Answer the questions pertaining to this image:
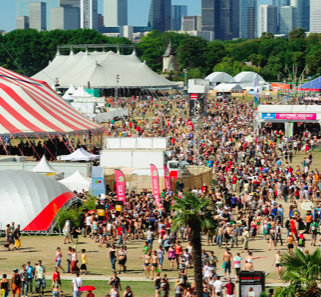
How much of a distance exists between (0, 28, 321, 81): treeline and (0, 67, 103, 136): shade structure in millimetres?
72429

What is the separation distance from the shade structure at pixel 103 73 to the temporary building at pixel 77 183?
47041 millimetres

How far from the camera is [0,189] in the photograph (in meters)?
24.4

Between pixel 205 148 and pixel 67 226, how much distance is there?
1893 cm

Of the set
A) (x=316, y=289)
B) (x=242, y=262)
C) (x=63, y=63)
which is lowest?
(x=242, y=262)

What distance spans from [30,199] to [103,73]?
55.4m

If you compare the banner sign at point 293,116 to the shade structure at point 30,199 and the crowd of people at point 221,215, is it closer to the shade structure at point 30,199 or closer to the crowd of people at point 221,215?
the crowd of people at point 221,215

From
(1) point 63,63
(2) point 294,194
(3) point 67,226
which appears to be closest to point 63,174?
(3) point 67,226

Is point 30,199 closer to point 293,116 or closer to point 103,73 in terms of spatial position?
point 293,116

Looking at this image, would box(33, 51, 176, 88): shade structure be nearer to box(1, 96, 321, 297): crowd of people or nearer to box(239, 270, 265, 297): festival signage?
box(1, 96, 321, 297): crowd of people

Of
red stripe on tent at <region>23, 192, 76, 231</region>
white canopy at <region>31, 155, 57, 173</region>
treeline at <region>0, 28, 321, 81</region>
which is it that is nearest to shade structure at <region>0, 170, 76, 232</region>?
red stripe on tent at <region>23, 192, 76, 231</region>

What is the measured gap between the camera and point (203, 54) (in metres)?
125

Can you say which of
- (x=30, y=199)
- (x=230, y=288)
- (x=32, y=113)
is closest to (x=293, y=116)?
(x=32, y=113)

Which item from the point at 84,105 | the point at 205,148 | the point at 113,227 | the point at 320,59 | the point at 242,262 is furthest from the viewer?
the point at 320,59

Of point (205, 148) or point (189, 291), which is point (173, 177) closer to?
point (205, 148)
